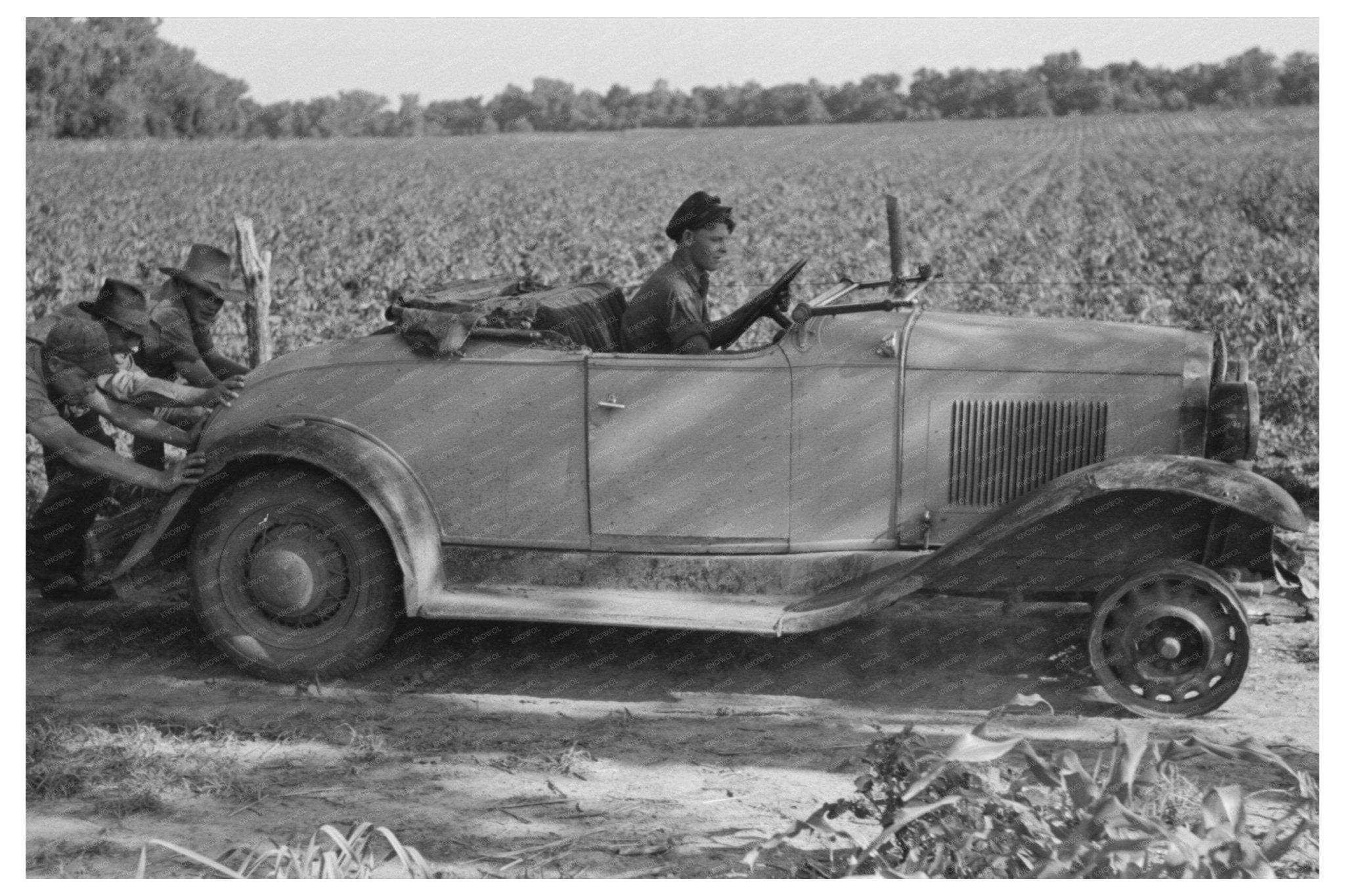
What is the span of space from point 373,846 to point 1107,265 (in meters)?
14.2

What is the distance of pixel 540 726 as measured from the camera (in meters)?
5.47

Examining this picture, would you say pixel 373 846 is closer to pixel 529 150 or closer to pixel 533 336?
pixel 533 336

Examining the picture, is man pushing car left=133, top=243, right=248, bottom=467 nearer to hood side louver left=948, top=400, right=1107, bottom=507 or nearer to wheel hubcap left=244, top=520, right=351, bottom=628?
wheel hubcap left=244, top=520, right=351, bottom=628

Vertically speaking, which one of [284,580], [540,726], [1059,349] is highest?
[1059,349]

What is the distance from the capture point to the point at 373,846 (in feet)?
14.3

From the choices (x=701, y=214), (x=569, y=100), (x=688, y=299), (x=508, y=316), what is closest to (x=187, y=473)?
(x=508, y=316)

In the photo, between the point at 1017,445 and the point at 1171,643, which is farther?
the point at 1017,445

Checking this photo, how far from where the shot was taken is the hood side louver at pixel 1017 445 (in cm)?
562

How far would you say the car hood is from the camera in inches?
220

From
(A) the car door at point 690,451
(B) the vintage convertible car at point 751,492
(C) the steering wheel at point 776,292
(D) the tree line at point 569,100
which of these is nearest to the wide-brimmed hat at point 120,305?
(B) the vintage convertible car at point 751,492

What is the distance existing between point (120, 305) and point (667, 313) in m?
2.45

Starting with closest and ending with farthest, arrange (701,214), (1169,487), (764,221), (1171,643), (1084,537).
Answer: (1169,487) → (1171,643) → (1084,537) → (701,214) → (764,221)

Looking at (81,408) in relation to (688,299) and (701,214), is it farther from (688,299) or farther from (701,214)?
(701,214)

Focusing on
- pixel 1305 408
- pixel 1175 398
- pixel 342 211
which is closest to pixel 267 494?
pixel 1175 398
